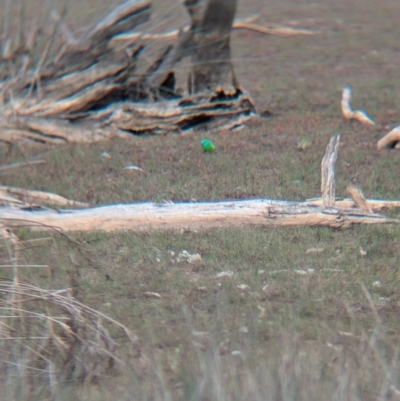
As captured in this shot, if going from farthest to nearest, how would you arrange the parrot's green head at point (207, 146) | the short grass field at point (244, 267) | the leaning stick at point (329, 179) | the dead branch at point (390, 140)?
1. the parrot's green head at point (207, 146)
2. the dead branch at point (390, 140)
3. the leaning stick at point (329, 179)
4. the short grass field at point (244, 267)

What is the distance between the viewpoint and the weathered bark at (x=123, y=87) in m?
7.43

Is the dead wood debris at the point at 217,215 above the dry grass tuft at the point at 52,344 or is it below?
below

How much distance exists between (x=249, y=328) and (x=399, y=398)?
1.29 m

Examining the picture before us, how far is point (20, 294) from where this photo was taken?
3.79 meters

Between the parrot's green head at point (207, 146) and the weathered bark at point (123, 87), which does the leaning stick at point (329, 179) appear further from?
the weathered bark at point (123, 87)

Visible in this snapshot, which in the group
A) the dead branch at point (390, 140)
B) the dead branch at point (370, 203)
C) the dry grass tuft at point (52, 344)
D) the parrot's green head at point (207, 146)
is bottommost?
the parrot's green head at point (207, 146)

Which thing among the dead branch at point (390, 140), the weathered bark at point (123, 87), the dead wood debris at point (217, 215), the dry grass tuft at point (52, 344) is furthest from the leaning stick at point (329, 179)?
the weathered bark at point (123, 87)

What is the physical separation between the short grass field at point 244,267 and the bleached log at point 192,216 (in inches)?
2.6

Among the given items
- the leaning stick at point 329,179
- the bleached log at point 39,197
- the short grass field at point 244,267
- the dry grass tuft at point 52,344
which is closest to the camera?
the short grass field at point 244,267

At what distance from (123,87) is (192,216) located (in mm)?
3130

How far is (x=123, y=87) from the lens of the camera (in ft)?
25.5

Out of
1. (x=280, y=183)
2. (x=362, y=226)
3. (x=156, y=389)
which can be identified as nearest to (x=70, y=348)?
(x=156, y=389)

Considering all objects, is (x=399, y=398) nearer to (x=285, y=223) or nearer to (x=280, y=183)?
(x=285, y=223)

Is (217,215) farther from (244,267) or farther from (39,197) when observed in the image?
(39,197)
